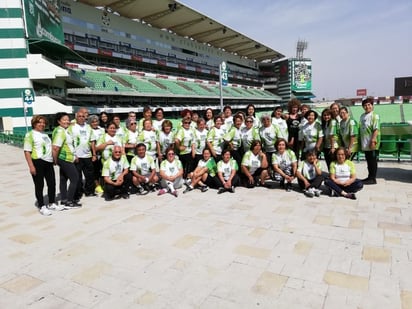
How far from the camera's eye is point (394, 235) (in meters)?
3.39

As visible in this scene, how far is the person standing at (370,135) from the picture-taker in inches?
221

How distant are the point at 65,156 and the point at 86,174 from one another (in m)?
0.74

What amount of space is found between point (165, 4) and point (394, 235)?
3567 centimetres

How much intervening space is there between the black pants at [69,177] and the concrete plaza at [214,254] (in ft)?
1.12

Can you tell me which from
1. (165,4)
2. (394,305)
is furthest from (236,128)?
(165,4)

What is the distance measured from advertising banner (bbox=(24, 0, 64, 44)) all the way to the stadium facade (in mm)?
64

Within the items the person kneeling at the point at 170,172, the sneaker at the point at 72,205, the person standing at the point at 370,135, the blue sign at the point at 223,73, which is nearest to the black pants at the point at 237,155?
the person kneeling at the point at 170,172

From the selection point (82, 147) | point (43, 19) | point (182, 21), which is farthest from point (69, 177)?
point (182, 21)

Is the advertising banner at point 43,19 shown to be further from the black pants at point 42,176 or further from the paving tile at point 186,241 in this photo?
the paving tile at point 186,241

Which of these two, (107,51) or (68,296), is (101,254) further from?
(107,51)

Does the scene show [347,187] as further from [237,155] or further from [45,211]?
[45,211]

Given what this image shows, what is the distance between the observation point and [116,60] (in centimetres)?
3394

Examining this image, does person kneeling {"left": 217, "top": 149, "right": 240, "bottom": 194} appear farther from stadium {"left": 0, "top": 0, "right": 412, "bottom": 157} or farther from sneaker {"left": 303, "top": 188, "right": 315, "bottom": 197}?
stadium {"left": 0, "top": 0, "right": 412, "bottom": 157}

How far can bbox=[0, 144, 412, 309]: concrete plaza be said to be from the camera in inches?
94.5
